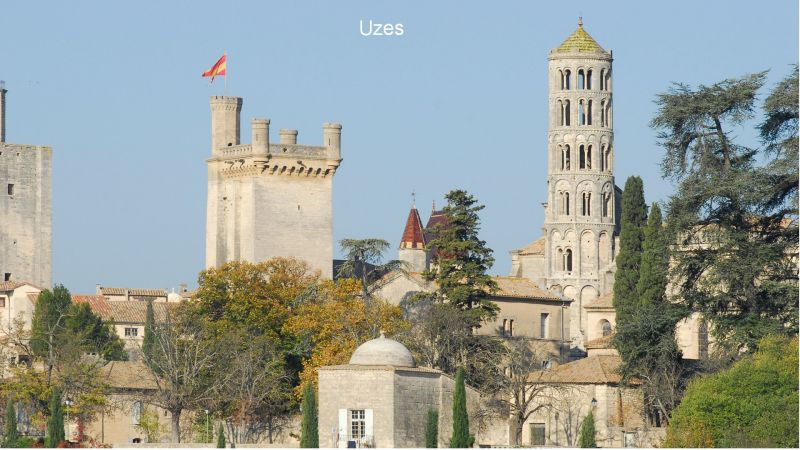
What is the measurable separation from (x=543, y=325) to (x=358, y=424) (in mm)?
38499

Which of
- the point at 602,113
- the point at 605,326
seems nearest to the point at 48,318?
the point at 605,326

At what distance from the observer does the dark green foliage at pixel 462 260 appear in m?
95.3

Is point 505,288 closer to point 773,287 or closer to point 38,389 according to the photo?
point 38,389

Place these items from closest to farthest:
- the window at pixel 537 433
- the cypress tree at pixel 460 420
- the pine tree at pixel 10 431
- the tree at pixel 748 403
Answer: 1. the tree at pixel 748 403
2. the cypress tree at pixel 460 420
3. the pine tree at pixel 10 431
4. the window at pixel 537 433

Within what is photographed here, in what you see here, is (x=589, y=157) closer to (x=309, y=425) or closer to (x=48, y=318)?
(x=48, y=318)

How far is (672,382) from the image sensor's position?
3332 inches

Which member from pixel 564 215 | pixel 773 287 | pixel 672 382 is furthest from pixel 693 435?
pixel 564 215

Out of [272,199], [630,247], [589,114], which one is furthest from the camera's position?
[589,114]

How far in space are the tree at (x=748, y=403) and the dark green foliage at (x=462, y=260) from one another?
72.1 feet

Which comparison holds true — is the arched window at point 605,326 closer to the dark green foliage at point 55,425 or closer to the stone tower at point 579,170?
the stone tower at point 579,170

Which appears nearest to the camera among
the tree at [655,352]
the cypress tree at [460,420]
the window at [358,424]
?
the cypress tree at [460,420]

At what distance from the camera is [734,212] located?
244 ft

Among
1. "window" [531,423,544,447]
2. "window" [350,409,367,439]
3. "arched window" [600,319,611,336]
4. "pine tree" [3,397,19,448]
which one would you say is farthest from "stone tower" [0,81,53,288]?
"window" [350,409,367,439]

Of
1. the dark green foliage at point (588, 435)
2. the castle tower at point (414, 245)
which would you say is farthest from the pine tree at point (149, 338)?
the dark green foliage at point (588, 435)
